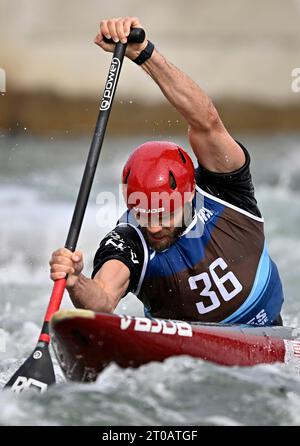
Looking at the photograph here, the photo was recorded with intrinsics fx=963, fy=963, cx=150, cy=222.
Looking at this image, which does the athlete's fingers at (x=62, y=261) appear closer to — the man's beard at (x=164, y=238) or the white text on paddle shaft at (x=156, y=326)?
the white text on paddle shaft at (x=156, y=326)

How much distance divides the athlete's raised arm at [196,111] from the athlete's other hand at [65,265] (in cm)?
93

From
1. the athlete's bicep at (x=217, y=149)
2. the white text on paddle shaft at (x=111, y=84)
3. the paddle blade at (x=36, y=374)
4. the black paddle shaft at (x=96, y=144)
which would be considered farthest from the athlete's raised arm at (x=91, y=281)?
the white text on paddle shaft at (x=111, y=84)

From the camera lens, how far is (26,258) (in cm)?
835

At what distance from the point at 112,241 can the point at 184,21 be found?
31.2 feet

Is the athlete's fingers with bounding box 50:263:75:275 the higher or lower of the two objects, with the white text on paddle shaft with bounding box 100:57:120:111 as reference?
lower

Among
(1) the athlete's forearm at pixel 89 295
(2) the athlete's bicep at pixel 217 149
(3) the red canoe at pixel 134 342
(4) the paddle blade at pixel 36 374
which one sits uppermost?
(2) the athlete's bicep at pixel 217 149

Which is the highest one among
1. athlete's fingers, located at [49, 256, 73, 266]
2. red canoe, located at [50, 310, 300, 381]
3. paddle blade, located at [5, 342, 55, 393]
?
Answer: athlete's fingers, located at [49, 256, 73, 266]

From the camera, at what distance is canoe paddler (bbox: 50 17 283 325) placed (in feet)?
14.3

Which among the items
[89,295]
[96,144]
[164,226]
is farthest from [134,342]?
[96,144]

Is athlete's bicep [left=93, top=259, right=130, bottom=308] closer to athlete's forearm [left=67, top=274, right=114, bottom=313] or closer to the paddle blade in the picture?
athlete's forearm [left=67, top=274, right=114, bottom=313]

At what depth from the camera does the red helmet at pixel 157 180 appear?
430 cm

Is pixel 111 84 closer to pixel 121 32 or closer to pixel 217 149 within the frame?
pixel 121 32

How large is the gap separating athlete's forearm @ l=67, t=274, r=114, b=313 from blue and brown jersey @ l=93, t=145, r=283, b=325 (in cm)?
23

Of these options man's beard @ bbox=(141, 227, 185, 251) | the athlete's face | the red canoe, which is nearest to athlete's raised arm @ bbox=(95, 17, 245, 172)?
the athlete's face
